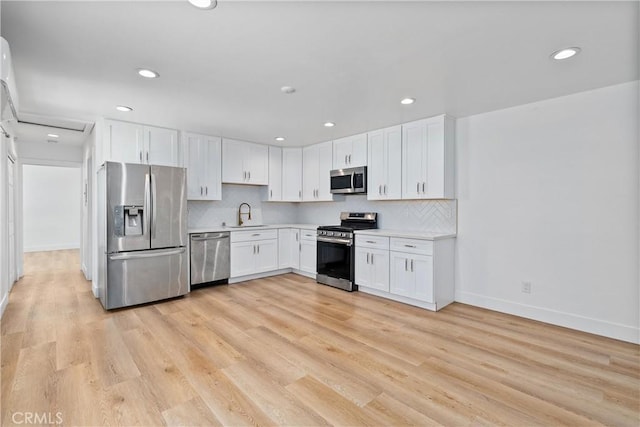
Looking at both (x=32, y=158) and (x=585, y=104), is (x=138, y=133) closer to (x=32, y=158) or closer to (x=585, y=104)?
(x=32, y=158)

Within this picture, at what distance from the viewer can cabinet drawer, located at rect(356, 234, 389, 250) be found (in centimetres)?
417

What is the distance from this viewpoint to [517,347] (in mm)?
2752

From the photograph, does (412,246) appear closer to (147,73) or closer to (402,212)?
(402,212)

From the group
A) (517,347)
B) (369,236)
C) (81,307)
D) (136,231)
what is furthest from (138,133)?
(517,347)

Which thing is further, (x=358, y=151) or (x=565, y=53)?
(x=358, y=151)

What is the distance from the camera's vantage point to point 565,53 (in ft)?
7.54

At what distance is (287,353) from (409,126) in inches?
127

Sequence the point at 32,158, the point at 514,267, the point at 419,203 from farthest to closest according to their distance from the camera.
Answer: the point at 32,158
the point at 419,203
the point at 514,267

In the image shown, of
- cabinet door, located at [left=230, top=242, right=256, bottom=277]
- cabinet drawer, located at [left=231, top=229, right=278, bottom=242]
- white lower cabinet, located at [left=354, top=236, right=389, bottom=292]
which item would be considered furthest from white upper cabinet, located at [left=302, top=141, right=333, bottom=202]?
cabinet door, located at [left=230, top=242, right=256, bottom=277]

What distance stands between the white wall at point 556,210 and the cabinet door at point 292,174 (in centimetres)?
293

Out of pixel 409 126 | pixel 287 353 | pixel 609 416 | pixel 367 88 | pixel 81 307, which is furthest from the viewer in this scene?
pixel 409 126

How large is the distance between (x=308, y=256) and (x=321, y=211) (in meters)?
1.09

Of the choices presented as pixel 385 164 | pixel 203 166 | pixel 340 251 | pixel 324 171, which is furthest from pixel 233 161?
pixel 385 164

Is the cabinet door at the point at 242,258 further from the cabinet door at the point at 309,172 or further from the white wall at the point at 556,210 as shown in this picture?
the white wall at the point at 556,210
